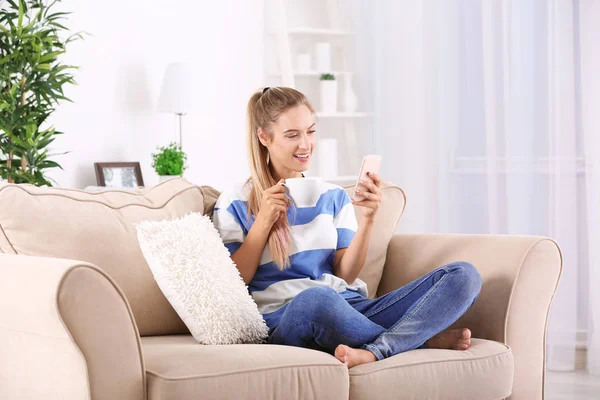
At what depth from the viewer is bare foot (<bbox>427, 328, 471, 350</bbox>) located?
1893 millimetres

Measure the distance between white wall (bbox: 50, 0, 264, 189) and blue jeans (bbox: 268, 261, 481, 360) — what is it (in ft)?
7.00

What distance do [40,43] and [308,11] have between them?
→ 1681mm

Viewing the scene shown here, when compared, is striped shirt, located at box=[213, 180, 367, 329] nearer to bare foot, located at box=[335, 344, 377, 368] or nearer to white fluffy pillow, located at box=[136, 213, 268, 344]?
white fluffy pillow, located at box=[136, 213, 268, 344]

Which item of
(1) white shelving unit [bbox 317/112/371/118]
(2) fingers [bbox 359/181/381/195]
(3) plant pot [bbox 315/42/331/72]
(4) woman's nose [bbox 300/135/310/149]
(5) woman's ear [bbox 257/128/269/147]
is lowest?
(2) fingers [bbox 359/181/381/195]

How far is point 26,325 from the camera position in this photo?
1.53m

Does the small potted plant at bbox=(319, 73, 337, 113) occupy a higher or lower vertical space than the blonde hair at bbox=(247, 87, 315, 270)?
higher

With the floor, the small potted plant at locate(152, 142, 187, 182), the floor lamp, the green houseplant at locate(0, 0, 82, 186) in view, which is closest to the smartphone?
the floor

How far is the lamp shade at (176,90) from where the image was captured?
13.0 feet

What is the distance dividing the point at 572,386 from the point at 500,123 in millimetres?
1224

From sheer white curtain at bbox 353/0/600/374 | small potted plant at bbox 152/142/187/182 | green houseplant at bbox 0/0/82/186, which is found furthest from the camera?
small potted plant at bbox 152/142/187/182

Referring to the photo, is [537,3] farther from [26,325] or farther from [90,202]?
[26,325]

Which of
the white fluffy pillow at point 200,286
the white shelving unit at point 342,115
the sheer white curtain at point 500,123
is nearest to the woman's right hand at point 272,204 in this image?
the white fluffy pillow at point 200,286

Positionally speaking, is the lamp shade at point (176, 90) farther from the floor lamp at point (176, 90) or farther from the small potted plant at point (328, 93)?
the small potted plant at point (328, 93)

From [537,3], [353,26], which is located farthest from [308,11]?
[537,3]
